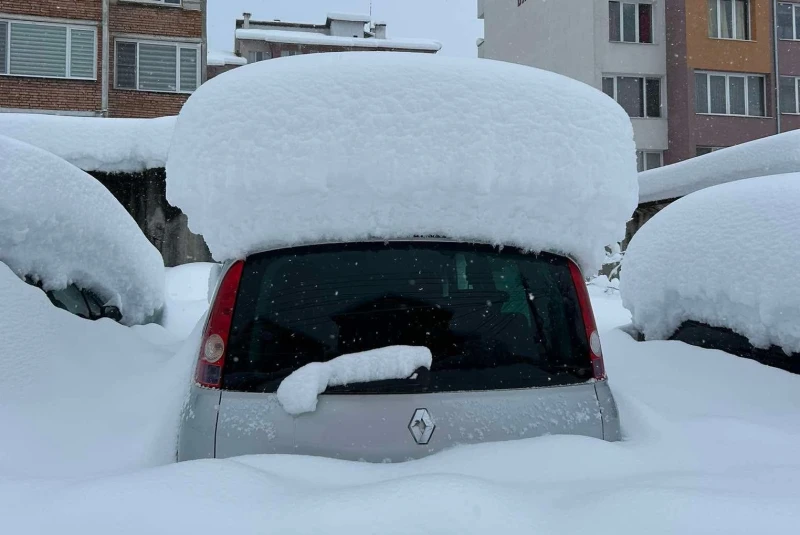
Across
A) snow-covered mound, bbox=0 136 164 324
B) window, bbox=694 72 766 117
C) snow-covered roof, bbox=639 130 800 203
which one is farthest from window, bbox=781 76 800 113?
snow-covered mound, bbox=0 136 164 324

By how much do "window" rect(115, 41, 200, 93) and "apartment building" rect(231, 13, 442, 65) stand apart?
18642 millimetres

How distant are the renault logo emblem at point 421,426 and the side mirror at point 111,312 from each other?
377 cm

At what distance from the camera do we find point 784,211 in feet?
11.6

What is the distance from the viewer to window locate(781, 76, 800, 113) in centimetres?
2569

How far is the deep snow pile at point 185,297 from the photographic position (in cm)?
630

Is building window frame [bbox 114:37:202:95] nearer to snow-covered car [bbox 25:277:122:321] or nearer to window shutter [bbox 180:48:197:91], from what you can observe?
window shutter [bbox 180:48:197:91]

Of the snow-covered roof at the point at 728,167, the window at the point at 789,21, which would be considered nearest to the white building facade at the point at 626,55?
the window at the point at 789,21

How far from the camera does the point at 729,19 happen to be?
2534 cm

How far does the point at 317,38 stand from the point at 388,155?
4031cm

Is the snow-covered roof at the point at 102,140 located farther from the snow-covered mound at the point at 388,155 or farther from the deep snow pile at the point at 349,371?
the deep snow pile at the point at 349,371

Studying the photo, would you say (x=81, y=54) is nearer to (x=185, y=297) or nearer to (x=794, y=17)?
(x=185, y=297)

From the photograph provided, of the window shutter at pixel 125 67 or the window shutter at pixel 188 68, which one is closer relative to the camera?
the window shutter at pixel 125 67

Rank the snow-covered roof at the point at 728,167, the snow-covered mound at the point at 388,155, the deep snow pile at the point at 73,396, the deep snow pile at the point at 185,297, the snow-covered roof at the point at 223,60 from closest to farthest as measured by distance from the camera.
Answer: the snow-covered mound at the point at 388,155, the deep snow pile at the point at 73,396, the deep snow pile at the point at 185,297, the snow-covered roof at the point at 728,167, the snow-covered roof at the point at 223,60

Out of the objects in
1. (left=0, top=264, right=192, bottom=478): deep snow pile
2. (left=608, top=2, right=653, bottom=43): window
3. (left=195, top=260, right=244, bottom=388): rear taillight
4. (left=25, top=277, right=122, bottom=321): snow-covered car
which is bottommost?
(left=0, top=264, right=192, bottom=478): deep snow pile
